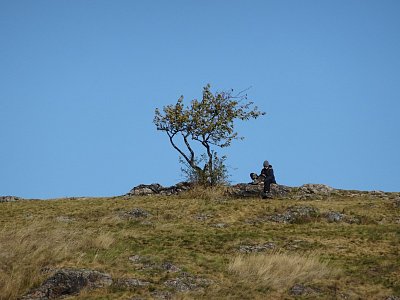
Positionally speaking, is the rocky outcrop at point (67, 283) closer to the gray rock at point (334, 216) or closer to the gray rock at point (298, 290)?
the gray rock at point (298, 290)

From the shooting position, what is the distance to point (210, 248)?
1201 inches

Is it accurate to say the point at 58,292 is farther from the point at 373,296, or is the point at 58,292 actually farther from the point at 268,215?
the point at 268,215

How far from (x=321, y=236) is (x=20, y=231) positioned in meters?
15.6

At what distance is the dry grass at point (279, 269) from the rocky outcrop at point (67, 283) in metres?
5.46

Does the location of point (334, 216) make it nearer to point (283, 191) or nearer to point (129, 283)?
point (283, 191)

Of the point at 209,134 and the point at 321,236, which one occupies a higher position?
the point at 209,134

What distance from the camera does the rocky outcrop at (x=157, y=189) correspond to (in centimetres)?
5272

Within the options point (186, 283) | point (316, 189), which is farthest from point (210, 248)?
point (316, 189)

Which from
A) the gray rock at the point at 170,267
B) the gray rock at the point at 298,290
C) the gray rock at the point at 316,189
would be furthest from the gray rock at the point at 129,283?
the gray rock at the point at 316,189

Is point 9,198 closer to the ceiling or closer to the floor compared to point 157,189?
closer to the floor

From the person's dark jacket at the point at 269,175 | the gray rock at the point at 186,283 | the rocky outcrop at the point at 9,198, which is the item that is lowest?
the gray rock at the point at 186,283

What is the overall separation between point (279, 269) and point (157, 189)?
97.5 feet

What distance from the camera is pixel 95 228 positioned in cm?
3553

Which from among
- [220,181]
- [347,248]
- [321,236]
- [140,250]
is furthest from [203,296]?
[220,181]
